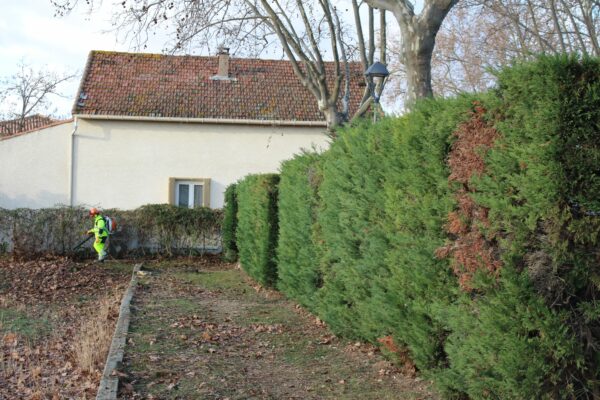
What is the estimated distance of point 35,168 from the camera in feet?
83.0

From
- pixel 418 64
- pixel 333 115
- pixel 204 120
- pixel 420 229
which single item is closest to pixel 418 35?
pixel 418 64

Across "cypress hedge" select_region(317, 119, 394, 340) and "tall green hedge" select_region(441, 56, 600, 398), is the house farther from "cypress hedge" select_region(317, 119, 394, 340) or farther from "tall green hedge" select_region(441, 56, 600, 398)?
"tall green hedge" select_region(441, 56, 600, 398)

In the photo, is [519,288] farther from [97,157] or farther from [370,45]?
[97,157]

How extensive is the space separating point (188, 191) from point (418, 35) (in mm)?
16261

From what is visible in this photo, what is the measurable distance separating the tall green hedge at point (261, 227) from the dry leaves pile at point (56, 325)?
117 inches

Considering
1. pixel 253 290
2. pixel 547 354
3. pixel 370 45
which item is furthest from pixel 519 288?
pixel 370 45

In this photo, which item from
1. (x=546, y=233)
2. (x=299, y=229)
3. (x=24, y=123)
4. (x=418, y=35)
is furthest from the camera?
(x=24, y=123)

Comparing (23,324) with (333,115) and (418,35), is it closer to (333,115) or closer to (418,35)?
(418,35)

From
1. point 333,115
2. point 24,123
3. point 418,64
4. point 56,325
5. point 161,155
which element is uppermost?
point 24,123

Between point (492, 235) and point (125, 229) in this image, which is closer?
point (492, 235)

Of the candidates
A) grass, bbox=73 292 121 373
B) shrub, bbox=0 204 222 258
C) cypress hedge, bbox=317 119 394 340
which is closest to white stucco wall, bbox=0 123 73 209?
shrub, bbox=0 204 222 258

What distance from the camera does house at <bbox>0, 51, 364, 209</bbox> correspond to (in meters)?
25.3

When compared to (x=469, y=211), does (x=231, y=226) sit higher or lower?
lower

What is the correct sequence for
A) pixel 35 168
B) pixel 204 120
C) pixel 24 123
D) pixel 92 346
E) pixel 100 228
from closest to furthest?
pixel 92 346 → pixel 100 228 → pixel 35 168 → pixel 204 120 → pixel 24 123
